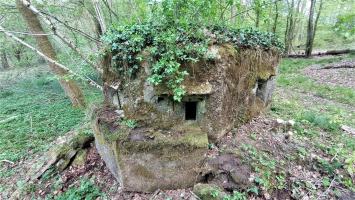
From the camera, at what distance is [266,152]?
13.2ft

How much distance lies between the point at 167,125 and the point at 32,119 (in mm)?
6294

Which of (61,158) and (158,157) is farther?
(61,158)

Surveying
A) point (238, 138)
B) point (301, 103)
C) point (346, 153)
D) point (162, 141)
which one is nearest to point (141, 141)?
point (162, 141)

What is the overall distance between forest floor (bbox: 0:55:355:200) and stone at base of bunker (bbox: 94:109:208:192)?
0.64 ft

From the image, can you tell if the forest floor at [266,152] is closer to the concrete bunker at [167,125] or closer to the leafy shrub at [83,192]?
the leafy shrub at [83,192]

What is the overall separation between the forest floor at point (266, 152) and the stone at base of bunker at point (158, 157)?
0.19 metres

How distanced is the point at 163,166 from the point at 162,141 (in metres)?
0.43

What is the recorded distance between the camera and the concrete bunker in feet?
11.6

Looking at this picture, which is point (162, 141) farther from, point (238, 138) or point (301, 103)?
point (301, 103)

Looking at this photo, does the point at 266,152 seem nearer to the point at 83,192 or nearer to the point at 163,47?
the point at 163,47

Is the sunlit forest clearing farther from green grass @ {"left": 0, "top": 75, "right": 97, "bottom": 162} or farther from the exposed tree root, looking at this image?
green grass @ {"left": 0, "top": 75, "right": 97, "bottom": 162}

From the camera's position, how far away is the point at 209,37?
3.74 m

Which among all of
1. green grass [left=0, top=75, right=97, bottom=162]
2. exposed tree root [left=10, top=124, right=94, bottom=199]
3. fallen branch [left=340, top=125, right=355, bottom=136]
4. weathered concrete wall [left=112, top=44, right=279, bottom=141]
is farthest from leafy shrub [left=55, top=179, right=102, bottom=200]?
fallen branch [left=340, top=125, right=355, bottom=136]

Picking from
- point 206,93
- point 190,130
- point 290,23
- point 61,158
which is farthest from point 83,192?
point 290,23
